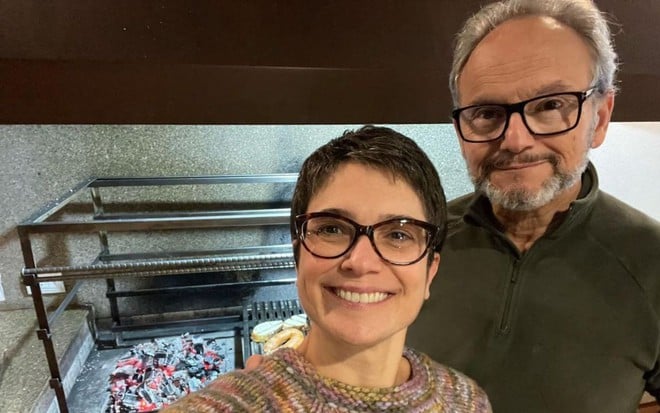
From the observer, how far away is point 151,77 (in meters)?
0.80

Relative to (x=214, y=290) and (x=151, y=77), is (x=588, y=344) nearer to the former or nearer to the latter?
(x=151, y=77)

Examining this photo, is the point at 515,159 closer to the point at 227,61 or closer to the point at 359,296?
the point at 359,296

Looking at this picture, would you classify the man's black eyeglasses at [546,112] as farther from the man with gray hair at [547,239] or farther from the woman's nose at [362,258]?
the woman's nose at [362,258]

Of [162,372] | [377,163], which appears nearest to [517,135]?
[377,163]

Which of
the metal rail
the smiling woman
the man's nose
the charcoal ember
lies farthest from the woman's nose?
→ the charcoal ember

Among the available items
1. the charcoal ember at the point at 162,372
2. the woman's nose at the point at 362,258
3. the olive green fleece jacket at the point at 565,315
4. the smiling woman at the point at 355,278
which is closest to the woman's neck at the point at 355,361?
Answer: the smiling woman at the point at 355,278

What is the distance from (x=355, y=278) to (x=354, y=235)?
0.16ft

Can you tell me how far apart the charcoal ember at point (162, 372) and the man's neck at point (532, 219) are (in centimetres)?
102

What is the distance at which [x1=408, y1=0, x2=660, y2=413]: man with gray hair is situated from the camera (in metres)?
0.72

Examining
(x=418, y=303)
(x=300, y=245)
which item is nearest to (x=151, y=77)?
(x=300, y=245)

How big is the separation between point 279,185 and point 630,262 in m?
1.12

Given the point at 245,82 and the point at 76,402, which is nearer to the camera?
the point at 245,82

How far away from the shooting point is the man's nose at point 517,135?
2.32ft

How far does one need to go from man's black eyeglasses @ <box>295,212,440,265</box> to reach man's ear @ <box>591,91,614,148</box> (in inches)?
17.0
